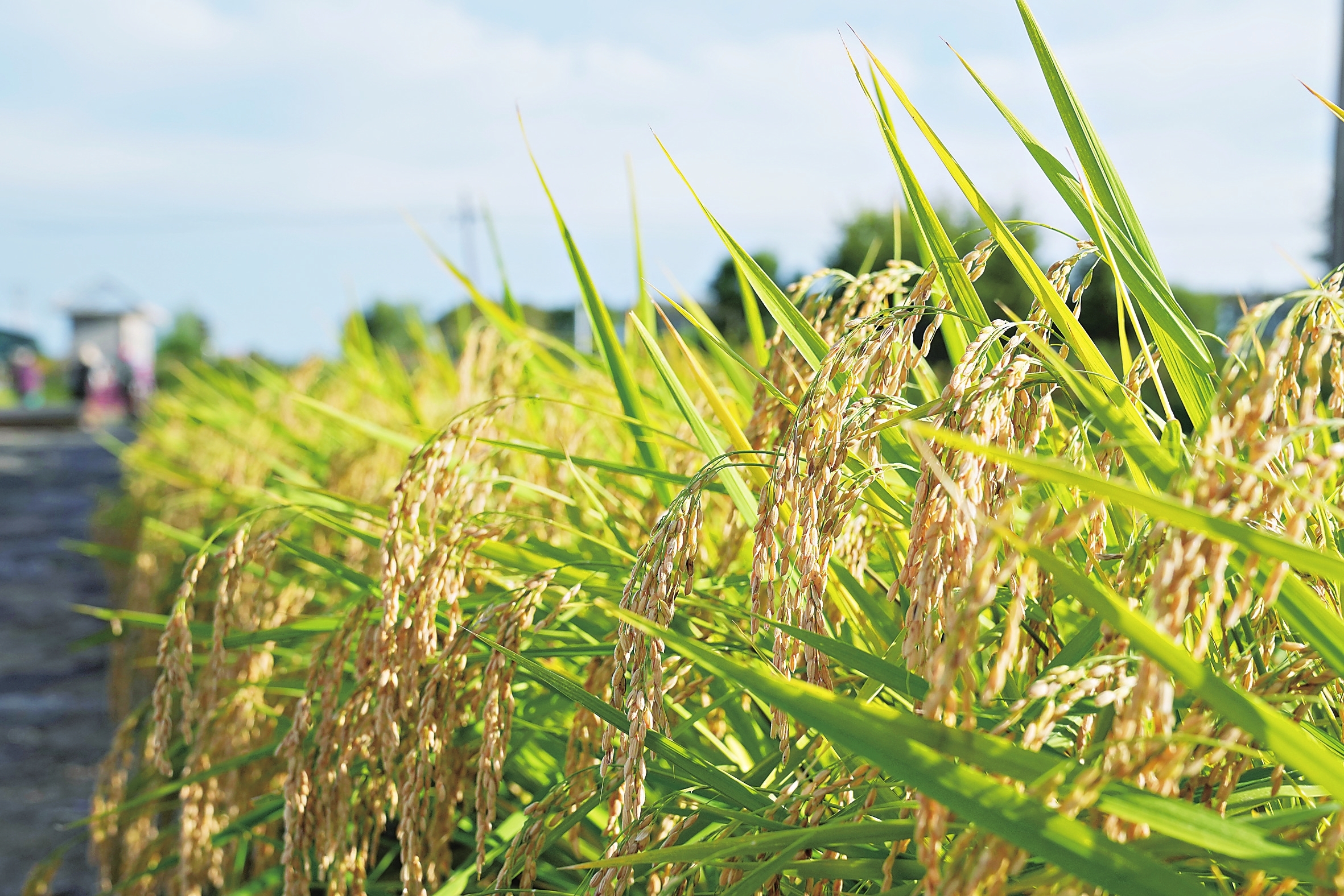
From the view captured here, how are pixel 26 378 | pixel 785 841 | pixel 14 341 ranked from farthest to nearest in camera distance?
1. pixel 26 378
2. pixel 14 341
3. pixel 785 841

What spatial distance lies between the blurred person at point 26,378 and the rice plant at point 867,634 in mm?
30648

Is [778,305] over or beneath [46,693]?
over

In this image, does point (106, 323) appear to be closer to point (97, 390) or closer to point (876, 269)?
point (97, 390)

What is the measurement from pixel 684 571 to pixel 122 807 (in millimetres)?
1156

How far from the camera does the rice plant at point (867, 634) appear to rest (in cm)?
54

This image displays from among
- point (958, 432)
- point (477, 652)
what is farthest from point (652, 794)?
point (958, 432)

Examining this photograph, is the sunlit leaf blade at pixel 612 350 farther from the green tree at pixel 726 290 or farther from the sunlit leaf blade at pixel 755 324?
the green tree at pixel 726 290

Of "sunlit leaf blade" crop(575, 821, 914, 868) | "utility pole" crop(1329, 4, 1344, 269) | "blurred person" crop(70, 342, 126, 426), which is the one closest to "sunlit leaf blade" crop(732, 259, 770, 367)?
"sunlit leaf blade" crop(575, 821, 914, 868)

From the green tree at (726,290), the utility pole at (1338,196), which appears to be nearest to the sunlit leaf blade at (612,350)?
the utility pole at (1338,196)

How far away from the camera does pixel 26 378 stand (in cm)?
2830

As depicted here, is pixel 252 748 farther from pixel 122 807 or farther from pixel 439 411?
pixel 439 411

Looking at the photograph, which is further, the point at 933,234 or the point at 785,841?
the point at 933,234

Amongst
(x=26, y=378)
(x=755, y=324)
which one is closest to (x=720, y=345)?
(x=755, y=324)

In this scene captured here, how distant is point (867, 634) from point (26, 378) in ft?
107
